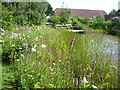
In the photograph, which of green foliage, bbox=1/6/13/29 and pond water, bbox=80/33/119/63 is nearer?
pond water, bbox=80/33/119/63

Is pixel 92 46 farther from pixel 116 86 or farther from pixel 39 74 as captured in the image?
pixel 39 74

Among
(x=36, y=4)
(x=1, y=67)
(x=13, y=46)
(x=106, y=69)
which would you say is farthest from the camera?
(x=36, y=4)

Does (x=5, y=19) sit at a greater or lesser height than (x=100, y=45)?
greater

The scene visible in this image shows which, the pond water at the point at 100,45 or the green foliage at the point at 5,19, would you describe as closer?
the pond water at the point at 100,45

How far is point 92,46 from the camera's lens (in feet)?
9.53

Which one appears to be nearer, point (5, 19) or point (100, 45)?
point (100, 45)

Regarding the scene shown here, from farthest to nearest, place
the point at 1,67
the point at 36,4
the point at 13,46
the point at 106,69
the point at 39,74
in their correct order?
1. the point at 36,4
2. the point at 13,46
3. the point at 1,67
4. the point at 106,69
5. the point at 39,74

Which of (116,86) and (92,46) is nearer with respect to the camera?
(116,86)

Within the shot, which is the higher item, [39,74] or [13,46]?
[13,46]

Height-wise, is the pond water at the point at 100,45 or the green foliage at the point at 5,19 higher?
the green foliage at the point at 5,19

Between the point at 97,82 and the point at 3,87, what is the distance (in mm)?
1220

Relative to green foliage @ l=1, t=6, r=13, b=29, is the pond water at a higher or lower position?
lower

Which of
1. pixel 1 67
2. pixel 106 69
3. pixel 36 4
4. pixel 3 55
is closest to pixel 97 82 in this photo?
pixel 106 69

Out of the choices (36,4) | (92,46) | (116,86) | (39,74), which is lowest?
(116,86)
